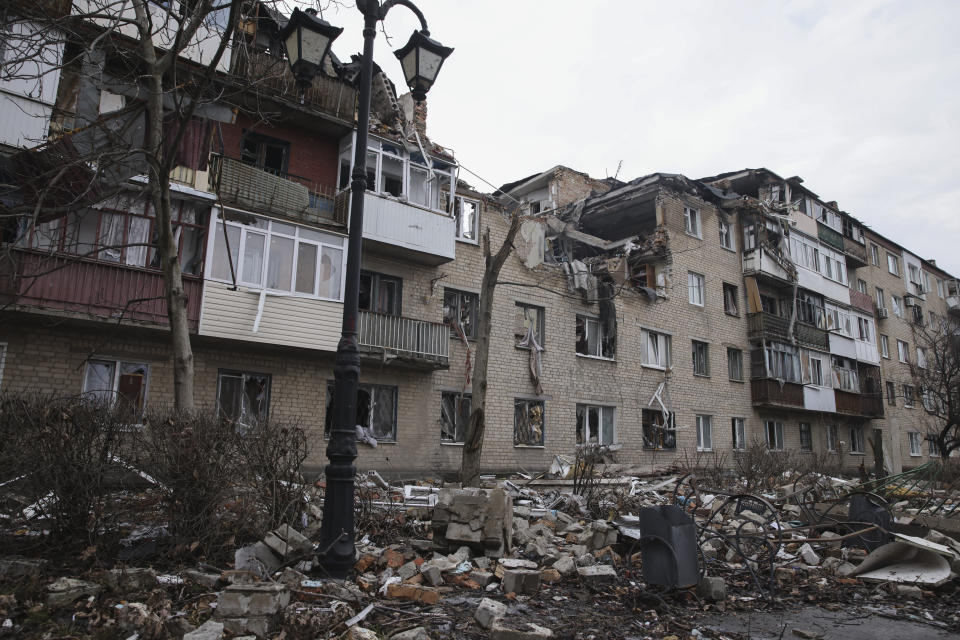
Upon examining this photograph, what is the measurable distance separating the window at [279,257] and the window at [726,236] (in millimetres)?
19157

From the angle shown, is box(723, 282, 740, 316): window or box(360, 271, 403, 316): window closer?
box(360, 271, 403, 316): window

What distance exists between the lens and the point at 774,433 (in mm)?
28625

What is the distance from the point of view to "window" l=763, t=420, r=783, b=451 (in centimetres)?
2816

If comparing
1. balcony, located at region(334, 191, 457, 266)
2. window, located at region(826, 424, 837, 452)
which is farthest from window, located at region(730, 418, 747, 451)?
balcony, located at region(334, 191, 457, 266)

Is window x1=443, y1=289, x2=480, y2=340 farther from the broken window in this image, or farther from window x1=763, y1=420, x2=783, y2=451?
window x1=763, y1=420, x2=783, y2=451

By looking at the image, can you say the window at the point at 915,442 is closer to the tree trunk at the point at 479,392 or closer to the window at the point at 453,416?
the window at the point at 453,416

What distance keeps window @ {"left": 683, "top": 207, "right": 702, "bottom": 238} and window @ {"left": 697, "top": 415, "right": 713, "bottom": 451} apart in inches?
305

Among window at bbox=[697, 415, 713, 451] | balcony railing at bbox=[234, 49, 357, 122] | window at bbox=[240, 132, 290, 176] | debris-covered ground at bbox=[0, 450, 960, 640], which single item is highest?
balcony railing at bbox=[234, 49, 357, 122]

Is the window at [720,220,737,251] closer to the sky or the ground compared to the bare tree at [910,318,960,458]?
closer to the sky

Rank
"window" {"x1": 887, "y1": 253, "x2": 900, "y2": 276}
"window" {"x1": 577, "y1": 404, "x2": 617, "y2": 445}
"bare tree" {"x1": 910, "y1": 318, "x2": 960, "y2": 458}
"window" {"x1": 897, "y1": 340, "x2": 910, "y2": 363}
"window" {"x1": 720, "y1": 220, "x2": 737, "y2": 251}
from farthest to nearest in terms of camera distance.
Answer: "window" {"x1": 887, "y1": 253, "x2": 900, "y2": 276}
"window" {"x1": 897, "y1": 340, "x2": 910, "y2": 363}
"window" {"x1": 720, "y1": 220, "x2": 737, "y2": 251}
"bare tree" {"x1": 910, "y1": 318, "x2": 960, "y2": 458}
"window" {"x1": 577, "y1": 404, "x2": 617, "y2": 445}

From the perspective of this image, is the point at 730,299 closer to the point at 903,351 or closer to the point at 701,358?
the point at 701,358

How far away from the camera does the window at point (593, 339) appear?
22.3 meters

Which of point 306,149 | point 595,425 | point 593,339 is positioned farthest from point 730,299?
point 306,149

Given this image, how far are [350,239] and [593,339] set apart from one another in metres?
16.9
